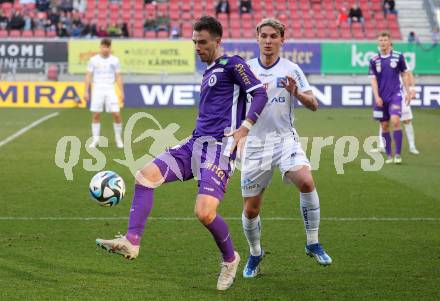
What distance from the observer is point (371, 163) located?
55.0 ft

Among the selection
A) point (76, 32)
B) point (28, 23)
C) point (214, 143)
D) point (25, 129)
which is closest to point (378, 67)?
point (25, 129)

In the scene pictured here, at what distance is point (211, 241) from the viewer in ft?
30.6

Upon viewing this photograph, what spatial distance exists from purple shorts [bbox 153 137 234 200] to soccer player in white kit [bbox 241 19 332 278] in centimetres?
67

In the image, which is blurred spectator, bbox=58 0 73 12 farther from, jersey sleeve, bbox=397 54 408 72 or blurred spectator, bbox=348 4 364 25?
jersey sleeve, bbox=397 54 408 72

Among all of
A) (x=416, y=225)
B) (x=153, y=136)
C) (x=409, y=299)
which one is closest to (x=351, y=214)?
(x=416, y=225)

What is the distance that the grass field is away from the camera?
736 centimetres

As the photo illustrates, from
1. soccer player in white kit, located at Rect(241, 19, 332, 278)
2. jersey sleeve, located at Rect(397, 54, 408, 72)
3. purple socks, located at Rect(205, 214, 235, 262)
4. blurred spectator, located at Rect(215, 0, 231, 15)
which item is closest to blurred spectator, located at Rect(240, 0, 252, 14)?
blurred spectator, located at Rect(215, 0, 231, 15)

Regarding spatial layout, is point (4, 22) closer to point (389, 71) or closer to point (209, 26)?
point (389, 71)

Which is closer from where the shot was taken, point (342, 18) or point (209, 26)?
point (209, 26)

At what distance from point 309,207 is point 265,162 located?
549 millimetres

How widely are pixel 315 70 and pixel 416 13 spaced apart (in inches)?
283

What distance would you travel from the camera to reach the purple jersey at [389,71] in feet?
53.6

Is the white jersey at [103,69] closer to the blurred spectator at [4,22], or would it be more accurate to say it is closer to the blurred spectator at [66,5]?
the blurred spectator at [4,22]

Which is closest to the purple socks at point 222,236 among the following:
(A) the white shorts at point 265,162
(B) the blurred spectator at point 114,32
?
(A) the white shorts at point 265,162
